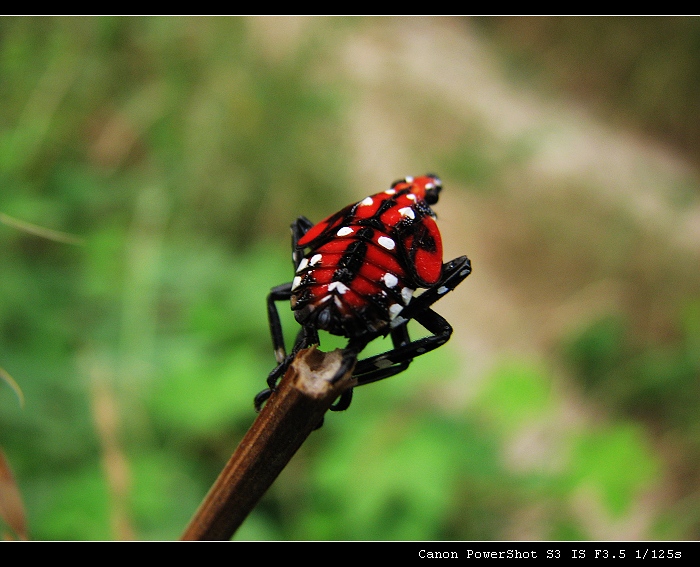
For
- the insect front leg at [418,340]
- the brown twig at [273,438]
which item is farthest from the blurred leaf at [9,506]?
the insect front leg at [418,340]

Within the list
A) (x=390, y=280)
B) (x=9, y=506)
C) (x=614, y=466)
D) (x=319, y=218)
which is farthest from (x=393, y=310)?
(x=319, y=218)

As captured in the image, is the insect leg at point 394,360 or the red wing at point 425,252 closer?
the insect leg at point 394,360

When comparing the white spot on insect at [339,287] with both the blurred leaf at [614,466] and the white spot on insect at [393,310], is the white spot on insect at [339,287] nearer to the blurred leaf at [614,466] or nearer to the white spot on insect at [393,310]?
the white spot on insect at [393,310]

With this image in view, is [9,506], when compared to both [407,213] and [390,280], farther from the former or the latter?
[407,213]

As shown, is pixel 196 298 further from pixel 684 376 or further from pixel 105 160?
pixel 684 376

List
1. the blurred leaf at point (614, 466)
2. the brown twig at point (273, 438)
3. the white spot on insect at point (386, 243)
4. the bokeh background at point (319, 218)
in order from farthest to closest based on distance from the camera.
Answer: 1. the blurred leaf at point (614, 466)
2. the bokeh background at point (319, 218)
3. the white spot on insect at point (386, 243)
4. the brown twig at point (273, 438)

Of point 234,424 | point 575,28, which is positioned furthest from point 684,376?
point 575,28
